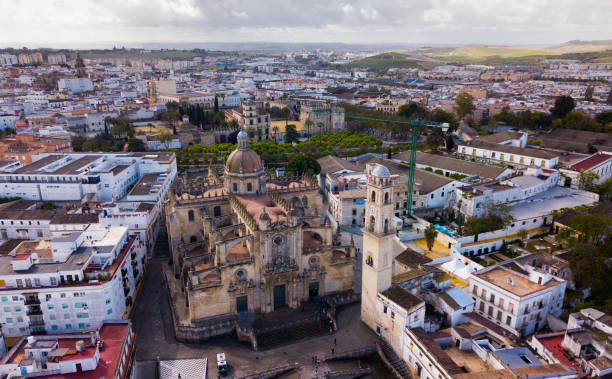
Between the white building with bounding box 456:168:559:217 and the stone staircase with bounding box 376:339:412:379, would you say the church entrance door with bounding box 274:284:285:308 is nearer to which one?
the stone staircase with bounding box 376:339:412:379

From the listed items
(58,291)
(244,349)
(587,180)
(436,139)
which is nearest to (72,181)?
(58,291)

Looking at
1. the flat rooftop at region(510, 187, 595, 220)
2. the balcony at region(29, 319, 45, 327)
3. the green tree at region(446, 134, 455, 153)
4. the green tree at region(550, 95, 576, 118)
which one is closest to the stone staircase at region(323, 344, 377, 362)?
the balcony at region(29, 319, 45, 327)

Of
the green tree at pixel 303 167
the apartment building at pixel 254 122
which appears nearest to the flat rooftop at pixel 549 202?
the green tree at pixel 303 167

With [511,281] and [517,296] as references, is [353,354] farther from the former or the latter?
[511,281]

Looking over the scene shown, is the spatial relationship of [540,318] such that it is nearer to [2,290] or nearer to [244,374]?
[244,374]

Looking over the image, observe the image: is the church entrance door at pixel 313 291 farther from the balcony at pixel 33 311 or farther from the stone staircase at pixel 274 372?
the balcony at pixel 33 311
